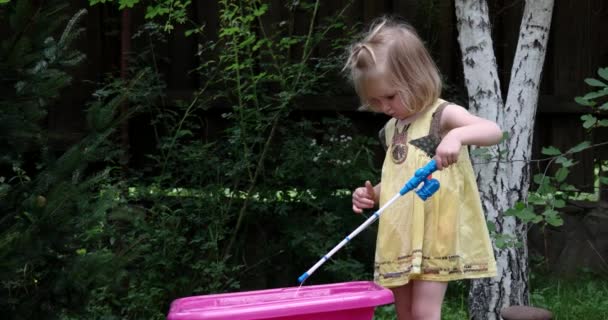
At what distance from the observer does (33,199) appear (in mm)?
2191

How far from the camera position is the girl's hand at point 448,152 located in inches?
86.4

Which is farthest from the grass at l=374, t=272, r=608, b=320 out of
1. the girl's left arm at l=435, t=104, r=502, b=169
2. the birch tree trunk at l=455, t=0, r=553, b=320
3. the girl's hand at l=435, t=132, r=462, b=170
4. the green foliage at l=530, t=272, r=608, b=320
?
the girl's hand at l=435, t=132, r=462, b=170

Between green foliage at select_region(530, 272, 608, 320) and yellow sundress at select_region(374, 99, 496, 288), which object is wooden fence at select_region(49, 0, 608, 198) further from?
yellow sundress at select_region(374, 99, 496, 288)

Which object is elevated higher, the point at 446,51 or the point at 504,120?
the point at 446,51

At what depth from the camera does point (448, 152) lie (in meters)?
2.19

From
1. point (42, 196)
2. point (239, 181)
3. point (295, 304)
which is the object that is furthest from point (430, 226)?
point (239, 181)

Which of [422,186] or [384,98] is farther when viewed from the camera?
[384,98]

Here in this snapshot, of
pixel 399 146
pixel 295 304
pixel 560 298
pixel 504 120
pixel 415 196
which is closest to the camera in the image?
pixel 295 304

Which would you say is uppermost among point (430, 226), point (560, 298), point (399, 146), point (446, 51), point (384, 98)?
point (446, 51)

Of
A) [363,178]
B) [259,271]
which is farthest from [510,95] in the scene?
[259,271]

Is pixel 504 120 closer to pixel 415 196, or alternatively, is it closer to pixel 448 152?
pixel 415 196

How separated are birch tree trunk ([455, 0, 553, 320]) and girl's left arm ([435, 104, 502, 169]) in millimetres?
979

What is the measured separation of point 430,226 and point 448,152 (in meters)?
0.31

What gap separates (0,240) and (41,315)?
354mm
